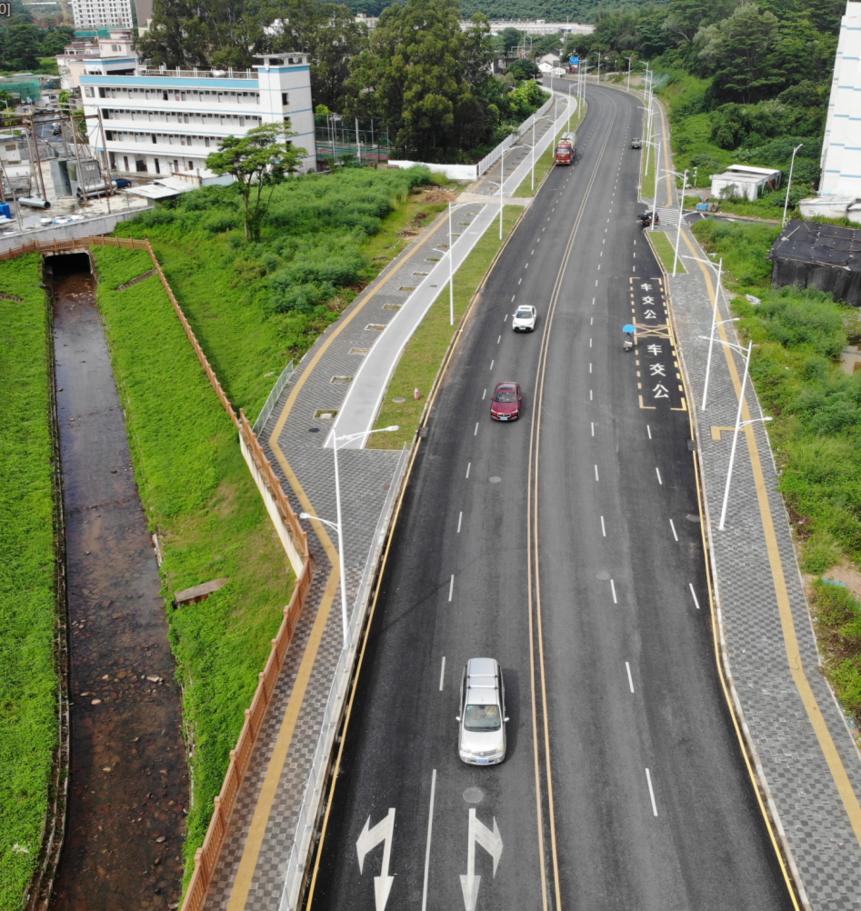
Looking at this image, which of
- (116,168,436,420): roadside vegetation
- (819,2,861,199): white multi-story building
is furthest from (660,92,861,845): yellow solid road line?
(819,2,861,199): white multi-story building

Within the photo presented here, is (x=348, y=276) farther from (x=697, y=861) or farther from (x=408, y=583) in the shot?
(x=697, y=861)

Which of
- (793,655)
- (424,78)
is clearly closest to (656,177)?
(424,78)

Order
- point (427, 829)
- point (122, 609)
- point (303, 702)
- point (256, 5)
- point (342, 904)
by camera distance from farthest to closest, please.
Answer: point (256, 5)
point (122, 609)
point (303, 702)
point (427, 829)
point (342, 904)

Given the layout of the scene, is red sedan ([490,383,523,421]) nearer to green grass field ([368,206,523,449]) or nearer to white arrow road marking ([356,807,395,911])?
green grass field ([368,206,523,449])

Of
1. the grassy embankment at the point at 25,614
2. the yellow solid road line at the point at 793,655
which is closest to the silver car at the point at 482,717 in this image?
the yellow solid road line at the point at 793,655

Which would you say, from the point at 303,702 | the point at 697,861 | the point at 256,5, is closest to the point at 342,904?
the point at 303,702

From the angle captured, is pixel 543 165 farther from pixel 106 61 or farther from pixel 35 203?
pixel 35 203
